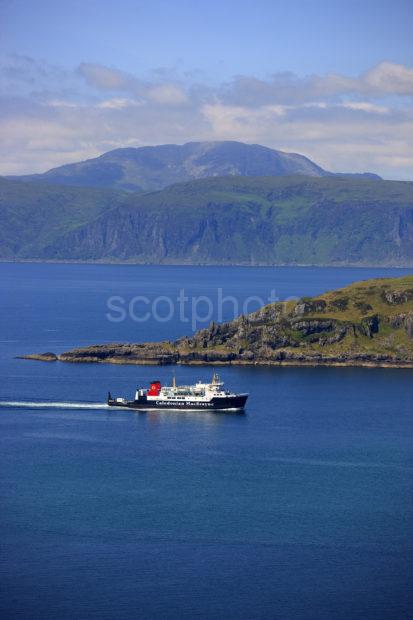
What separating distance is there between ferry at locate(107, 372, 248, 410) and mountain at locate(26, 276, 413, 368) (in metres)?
38.5

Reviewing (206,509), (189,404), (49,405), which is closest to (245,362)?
(189,404)

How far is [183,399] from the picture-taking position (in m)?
148

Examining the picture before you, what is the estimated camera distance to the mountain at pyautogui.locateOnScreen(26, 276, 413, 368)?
189m

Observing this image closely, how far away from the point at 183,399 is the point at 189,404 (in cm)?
102

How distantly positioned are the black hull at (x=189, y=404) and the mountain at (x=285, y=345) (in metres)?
39.1

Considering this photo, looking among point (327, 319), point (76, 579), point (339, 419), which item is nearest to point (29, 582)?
point (76, 579)

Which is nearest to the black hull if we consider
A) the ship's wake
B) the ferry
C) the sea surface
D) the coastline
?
the ferry

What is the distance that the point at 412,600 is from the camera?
7650 cm

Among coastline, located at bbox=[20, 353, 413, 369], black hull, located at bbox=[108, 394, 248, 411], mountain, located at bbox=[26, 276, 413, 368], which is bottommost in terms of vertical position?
black hull, located at bbox=[108, 394, 248, 411]

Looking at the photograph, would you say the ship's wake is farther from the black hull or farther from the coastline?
the coastline

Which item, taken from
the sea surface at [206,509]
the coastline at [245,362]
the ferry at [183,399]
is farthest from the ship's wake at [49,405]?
the coastline at [245,362]

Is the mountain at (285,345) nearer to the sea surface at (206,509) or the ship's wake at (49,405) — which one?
the sea surface at (206,509)

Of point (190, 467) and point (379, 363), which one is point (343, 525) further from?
point (379, 363)

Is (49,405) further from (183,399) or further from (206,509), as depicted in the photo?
(206,509)
